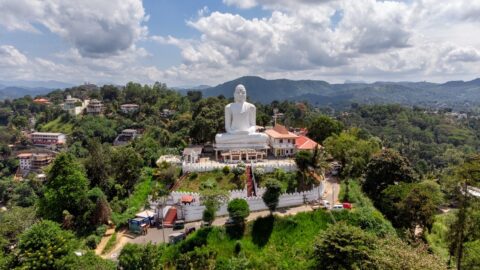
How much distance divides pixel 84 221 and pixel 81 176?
3747 millimetres

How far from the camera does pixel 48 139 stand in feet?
228

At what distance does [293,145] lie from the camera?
35750mm

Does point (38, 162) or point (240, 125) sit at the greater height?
point (240, 125)

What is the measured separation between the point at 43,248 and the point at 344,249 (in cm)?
1535

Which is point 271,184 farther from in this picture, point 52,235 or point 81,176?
point 81,176

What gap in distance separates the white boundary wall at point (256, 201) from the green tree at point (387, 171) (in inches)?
196

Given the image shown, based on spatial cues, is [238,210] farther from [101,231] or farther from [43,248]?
[43,248]

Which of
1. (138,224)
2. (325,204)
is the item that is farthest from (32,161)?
(325,204)

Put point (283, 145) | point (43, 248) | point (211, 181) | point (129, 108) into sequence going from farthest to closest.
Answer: point (129, 108), point (283, 145), point (211, 181), point (43, 248)

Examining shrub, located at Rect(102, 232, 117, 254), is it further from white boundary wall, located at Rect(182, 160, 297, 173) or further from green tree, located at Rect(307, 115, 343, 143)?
green tree, located at Rect(307, 115, 343, 143)

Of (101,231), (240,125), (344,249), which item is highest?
(240,125)

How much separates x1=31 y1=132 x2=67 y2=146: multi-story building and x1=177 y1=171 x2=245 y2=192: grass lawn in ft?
169

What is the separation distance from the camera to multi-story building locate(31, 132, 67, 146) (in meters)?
69.1

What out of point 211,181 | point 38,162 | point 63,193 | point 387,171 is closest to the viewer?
point 63,193
